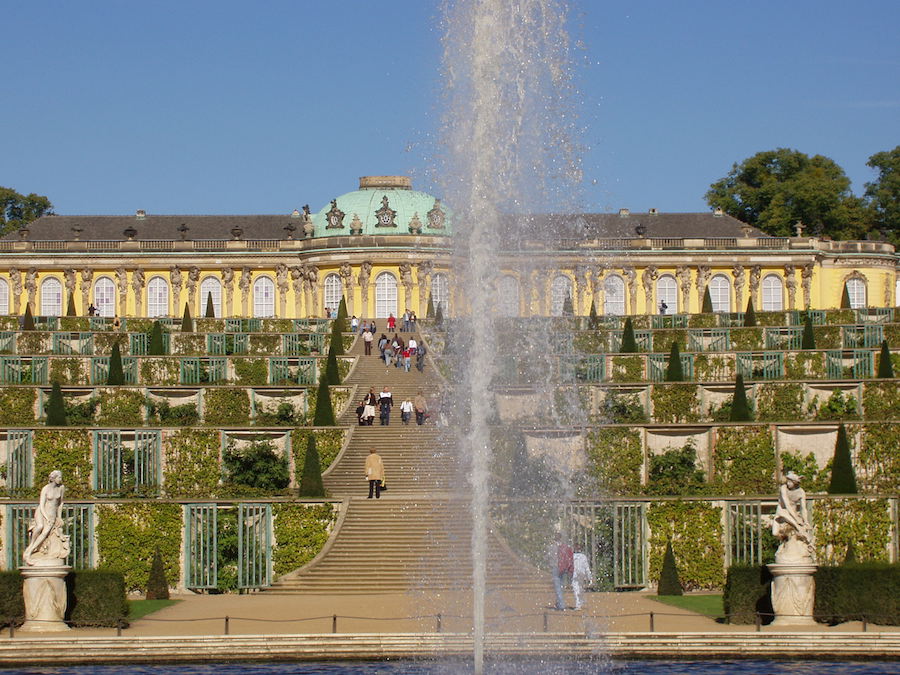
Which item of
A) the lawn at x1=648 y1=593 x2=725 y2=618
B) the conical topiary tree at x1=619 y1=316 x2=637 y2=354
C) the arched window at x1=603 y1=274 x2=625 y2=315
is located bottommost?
the lawn at x1=648 y1=593 x2=725 y2=618

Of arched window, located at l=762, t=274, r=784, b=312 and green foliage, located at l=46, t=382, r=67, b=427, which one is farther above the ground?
arched window, located at l=762, t=274, r=784, b=312

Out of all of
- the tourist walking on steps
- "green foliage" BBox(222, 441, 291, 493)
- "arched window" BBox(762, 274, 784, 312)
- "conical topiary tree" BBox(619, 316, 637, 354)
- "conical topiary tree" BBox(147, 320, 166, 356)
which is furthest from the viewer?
"arched window" BBox(762, 274, 784, 312)

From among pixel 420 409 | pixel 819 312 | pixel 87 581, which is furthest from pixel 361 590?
pixel 819 312

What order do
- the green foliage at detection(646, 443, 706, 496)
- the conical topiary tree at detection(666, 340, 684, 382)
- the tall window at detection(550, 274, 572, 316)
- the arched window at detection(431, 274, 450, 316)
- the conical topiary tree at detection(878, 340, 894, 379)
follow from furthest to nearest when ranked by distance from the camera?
the arched window at detection(431, 274, 450, 316)
the conical topiary tree at detection(666, 340, 684, 382)
the conical topiary tree at detection(878, 340, 894, 379)
the green foliage at detection(646, 443, 706, 496)
the tall window at detection(550, 274, 572, 316)

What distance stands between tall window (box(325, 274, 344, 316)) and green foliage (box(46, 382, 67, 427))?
35.3m

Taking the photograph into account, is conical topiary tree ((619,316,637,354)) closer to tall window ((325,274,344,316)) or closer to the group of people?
the group of people

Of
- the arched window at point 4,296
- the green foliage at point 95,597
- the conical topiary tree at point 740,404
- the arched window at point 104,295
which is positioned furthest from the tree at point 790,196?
the green foliage at point 95,597

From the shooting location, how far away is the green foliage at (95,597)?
2362 centimetres

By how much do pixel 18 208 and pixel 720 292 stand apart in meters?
34.4

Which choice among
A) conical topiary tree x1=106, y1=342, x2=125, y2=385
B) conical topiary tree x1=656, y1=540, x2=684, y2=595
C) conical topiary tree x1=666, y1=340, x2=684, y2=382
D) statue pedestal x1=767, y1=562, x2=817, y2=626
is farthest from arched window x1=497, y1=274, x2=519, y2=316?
conical topiary tree x1=106, y1=342, x2=125, y2=385

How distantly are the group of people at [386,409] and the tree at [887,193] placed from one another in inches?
1752

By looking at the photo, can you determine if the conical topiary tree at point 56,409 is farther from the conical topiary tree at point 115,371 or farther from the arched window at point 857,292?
the arched window at point 857,292

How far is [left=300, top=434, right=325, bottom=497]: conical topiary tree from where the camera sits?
3059 centimetres

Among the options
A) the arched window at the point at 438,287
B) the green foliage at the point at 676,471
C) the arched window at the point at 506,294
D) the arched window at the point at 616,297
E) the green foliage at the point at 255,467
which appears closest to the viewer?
the arched window at the point at 506,294
